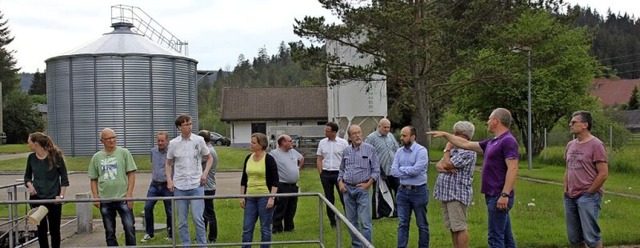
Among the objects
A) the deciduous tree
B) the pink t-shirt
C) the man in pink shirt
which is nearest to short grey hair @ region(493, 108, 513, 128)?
the man in pink shirt

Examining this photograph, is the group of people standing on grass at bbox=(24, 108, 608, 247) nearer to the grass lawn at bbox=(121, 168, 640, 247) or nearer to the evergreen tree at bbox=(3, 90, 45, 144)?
the grass lawn at bbox=(121, 168, 640, 247)

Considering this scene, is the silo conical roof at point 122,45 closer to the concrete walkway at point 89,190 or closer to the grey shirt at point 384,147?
the concrete walkway at point 89,190

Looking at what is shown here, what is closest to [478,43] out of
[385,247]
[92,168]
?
[385,247]

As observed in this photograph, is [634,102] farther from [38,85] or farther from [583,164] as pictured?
[38,85]

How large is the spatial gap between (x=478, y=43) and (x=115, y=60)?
53.8ft

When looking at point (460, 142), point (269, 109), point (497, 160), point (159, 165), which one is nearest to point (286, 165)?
point (159, 165)

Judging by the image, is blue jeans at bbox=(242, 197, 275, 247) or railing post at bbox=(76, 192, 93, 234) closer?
blue jeans at bbox=(242, 197, 275, 247)

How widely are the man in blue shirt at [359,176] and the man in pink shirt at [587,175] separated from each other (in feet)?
7.79

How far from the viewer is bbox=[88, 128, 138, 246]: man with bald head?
8344mm

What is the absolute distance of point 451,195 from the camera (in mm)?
7184

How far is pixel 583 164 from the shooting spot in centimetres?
686

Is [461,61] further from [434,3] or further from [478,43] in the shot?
[434,3]

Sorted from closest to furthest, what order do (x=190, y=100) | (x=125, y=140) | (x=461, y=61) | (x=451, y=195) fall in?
1. (x=451, y=195)
2. (x=461, y=61)
3. (x=125, y=140)
4. (x=190, y=100)

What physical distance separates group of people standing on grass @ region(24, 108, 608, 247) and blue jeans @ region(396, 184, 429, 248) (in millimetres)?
12
